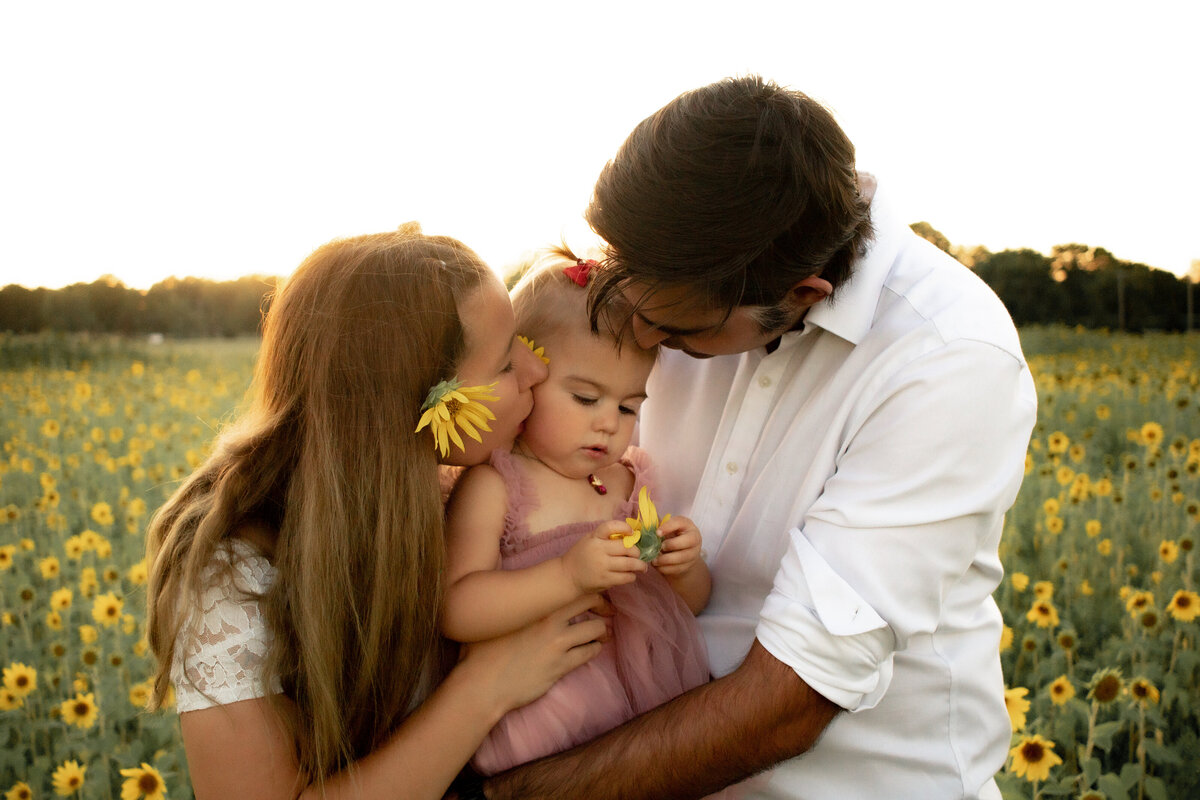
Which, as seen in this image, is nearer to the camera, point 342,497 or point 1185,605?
point 342,497

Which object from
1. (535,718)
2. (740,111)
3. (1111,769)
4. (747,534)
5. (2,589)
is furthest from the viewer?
(2,589)

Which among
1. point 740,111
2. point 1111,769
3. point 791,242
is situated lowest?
point 1111,769

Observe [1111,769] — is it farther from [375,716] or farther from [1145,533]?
[375,716]

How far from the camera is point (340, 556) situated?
183cm

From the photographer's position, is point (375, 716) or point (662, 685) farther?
point (662, 685)

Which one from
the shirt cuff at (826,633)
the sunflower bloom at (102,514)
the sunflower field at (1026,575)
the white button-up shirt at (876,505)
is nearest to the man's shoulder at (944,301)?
the white button-up shirt at (876,505)

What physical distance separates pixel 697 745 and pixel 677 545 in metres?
0.40

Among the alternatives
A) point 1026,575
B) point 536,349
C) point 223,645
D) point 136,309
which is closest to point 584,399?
point 536,349

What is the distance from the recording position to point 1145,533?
15.5 ft

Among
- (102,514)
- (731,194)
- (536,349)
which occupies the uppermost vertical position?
(731,194)

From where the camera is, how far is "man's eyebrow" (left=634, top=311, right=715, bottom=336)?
1.97 metres

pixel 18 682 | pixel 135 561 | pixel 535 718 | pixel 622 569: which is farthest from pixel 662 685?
pixel 135 561

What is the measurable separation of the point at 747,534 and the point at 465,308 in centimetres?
86

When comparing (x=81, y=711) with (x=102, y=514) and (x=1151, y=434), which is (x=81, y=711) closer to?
(x=102, y=514)
